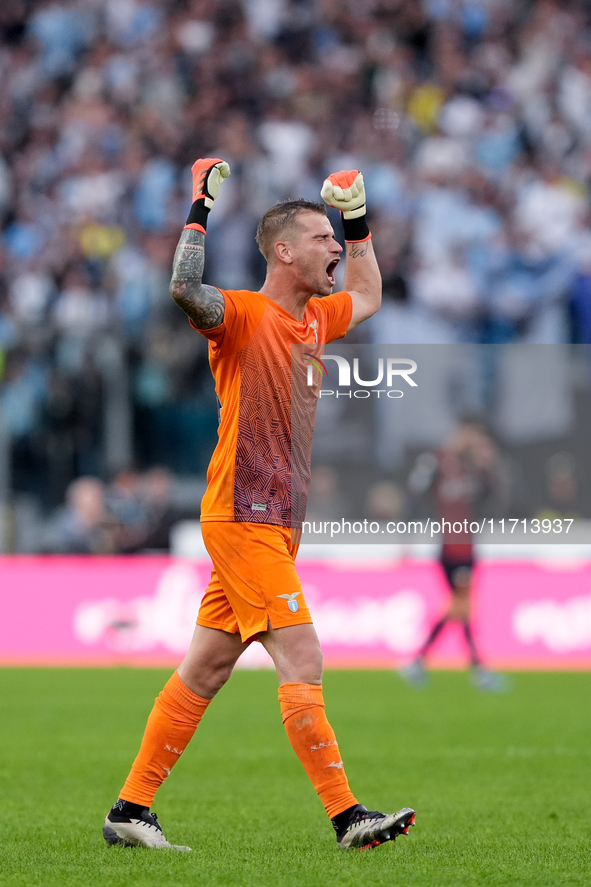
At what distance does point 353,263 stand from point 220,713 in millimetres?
5677

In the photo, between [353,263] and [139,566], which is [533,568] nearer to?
[139,566]

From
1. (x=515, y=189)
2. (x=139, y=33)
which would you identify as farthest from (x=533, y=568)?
(x=139, y=33)

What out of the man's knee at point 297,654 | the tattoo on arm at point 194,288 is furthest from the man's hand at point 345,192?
the man's knee at point 297,654

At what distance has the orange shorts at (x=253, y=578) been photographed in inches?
186

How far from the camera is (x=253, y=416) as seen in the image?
487 cm

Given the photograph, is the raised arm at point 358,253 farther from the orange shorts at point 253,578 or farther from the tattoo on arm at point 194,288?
the orange shorts at point 253,578

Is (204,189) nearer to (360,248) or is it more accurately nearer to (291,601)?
(360,248)

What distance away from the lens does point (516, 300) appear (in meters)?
15.5

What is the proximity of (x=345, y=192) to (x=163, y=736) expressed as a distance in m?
2.18

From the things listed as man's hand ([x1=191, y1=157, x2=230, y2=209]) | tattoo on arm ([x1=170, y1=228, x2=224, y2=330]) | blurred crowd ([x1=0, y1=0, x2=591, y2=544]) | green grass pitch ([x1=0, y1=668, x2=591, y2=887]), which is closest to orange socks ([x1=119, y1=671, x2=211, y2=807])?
green grass pitch ([x1=0, y1=668, x2=591, y2=887])

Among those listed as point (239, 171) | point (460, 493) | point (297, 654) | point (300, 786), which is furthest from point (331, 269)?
point (239, 171)

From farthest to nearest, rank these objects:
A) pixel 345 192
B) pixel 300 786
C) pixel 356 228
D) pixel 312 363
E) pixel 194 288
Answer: pixel 300 786, pixel 356 228, pixel 345 192, pixel 312 363, pixel 194 288

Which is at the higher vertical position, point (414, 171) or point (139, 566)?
point (414, 171)

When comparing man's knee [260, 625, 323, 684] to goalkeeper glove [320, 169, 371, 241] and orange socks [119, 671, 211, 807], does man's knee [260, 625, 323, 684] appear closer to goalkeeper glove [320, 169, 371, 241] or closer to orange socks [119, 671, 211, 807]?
orange socks [119, 671, 211, 807]
